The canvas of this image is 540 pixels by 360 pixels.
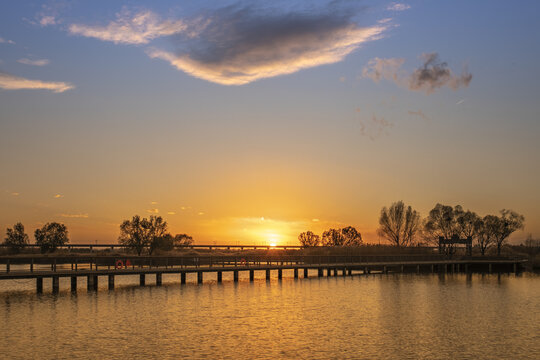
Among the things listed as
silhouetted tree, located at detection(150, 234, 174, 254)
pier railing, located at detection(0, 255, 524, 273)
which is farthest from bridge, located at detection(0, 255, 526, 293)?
silhouetted tree, located at detection(150, 234, 174, 254)

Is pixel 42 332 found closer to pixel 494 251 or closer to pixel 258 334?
pixel 258 334

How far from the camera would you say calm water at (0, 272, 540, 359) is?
1157 inches

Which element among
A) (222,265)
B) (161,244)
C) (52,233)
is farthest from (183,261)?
(52,233)

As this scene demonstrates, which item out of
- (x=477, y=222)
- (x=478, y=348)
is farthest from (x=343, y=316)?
(x=477, y=222)

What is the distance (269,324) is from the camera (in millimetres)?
38156

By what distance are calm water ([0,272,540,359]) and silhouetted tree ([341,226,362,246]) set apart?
11509cm

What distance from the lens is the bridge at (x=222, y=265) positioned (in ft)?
180

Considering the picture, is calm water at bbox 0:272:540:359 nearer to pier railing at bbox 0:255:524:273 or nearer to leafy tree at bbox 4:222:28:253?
pier railing at bbox 0:255:524:273

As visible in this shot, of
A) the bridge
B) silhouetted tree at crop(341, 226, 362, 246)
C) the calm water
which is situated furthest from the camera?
silhouetted tree at crop(341, 226, 362, 246)

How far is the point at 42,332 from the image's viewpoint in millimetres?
33875

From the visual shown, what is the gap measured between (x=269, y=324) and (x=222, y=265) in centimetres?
3245

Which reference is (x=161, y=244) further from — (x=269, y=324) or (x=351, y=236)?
(x=269, y=324)

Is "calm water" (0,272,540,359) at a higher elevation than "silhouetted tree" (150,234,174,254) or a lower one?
lower

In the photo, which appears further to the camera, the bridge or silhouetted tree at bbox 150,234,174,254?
silhouetted tree at bbox 150,234,174,254
